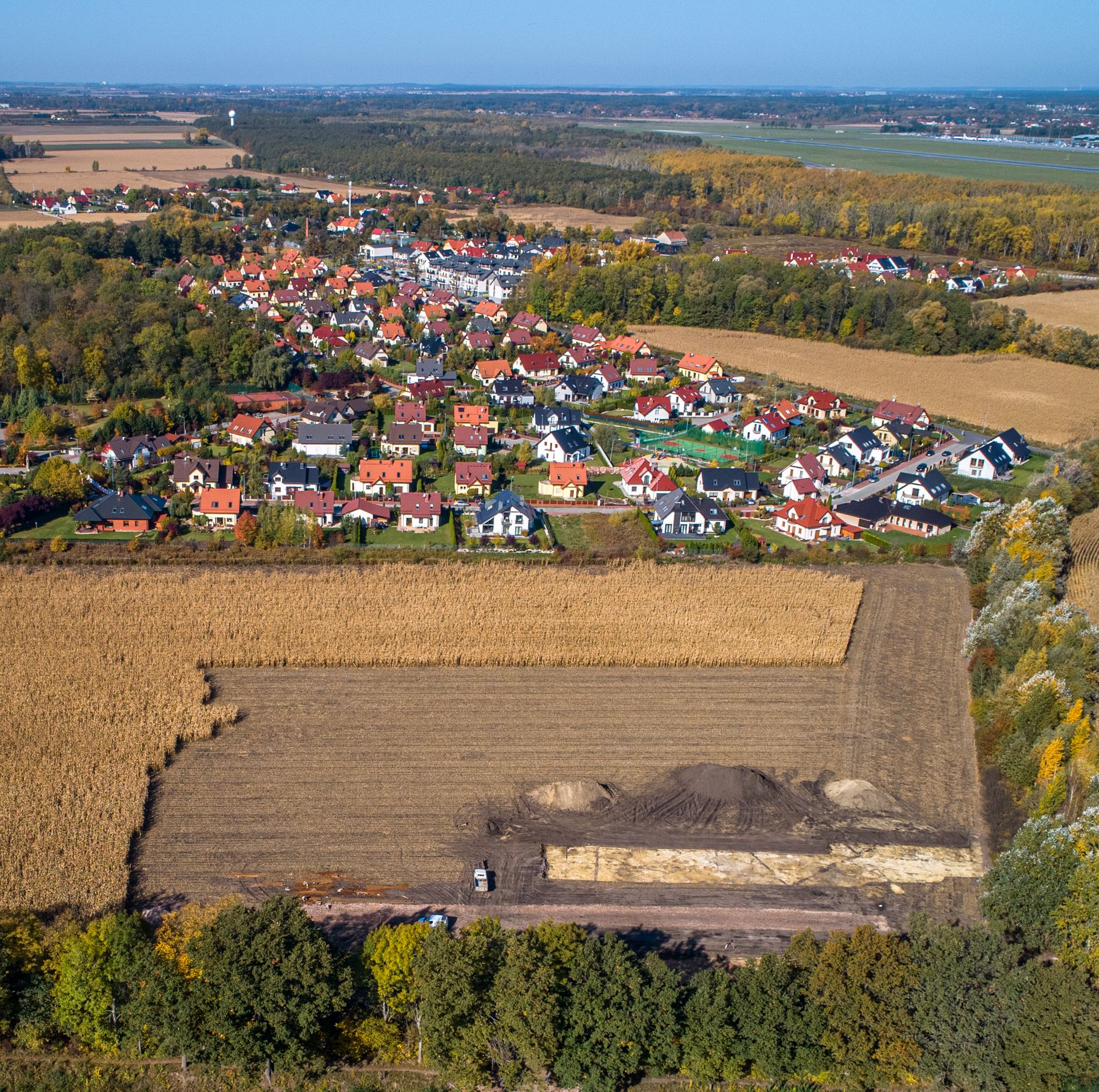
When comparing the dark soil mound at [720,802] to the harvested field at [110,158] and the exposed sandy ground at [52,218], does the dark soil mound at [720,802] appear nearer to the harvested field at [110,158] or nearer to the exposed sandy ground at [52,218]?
the exposed sandy ground at [52,218]

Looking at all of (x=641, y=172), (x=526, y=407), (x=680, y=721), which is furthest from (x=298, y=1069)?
(x=641, y=172)

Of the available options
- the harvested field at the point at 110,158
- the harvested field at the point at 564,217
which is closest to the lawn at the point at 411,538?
the harvested field at the point at 564,217

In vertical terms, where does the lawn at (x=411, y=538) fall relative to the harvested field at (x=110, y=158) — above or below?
below

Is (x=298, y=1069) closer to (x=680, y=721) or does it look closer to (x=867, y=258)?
(x=680, y=721)

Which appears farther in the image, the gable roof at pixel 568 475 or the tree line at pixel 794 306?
the tree line at pixel 794 306

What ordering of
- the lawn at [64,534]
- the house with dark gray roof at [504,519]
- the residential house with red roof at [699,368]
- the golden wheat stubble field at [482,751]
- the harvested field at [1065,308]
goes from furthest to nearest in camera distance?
the harvested field at [1065,308] < the residential house with red roof at [699,368] < the house with dark gray roof at [504,519] < the lawn at [64,534] < the golden wheat stubble field at [482,751]

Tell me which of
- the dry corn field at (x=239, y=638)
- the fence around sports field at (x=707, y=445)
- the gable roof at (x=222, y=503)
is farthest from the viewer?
the fence around sports field at (x=707, y=445)

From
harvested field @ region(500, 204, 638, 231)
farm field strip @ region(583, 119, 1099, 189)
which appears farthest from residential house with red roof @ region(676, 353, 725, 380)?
farm field strip @ region(583, 119, 1099, 189)

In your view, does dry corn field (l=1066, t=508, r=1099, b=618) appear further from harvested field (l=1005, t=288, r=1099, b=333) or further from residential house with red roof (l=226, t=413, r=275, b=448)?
harvested field (l=1005, t=288, r=1099, b=333)
